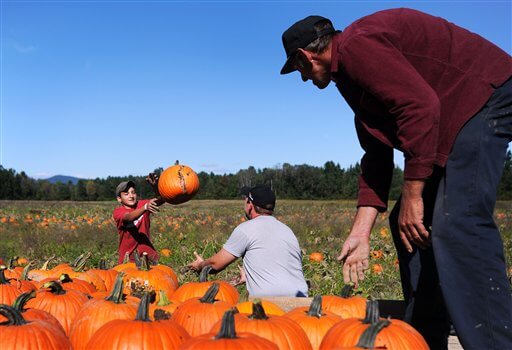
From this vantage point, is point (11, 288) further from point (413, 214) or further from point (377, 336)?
point (413, 214)

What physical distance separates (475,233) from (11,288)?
8.87 feet

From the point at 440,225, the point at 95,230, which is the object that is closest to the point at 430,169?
the point at 440,225

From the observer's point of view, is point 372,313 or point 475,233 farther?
point 475,233

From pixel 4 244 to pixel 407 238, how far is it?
999 cm

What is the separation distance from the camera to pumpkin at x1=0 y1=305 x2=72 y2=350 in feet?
7.61

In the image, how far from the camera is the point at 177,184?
7254 millimetres

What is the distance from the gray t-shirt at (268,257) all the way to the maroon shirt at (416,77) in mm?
2347

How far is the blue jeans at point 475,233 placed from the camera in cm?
265

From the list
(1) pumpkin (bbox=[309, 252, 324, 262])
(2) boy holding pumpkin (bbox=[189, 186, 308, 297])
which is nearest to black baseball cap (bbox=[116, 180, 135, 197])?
(2) boy holding pumpkin (bbox=[189, 186, 308, 297])

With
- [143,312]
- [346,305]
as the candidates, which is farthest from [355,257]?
[143,312]

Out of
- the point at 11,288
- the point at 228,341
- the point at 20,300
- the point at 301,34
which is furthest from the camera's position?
the point at 11,288

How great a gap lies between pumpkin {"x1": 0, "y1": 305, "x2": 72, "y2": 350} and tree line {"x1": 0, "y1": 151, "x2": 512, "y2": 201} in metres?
66.3

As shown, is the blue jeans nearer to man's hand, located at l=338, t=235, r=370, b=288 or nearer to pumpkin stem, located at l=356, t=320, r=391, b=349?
man's hand, located at l=338, t=235, r=370, b=288

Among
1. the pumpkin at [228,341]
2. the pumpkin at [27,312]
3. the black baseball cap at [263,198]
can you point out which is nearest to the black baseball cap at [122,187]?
the black baseball cap at [263,198]
